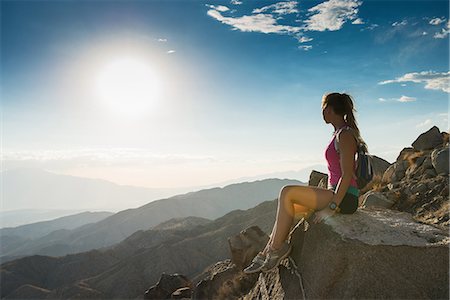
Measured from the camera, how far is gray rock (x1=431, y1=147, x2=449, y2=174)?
570 inches

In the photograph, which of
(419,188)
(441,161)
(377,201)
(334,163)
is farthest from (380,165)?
(334,163)

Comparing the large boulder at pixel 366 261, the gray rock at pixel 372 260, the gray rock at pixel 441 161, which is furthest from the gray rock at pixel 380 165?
the gray rock at pixel 372 260

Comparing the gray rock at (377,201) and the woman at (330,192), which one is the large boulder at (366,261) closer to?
the woman at (330,192)

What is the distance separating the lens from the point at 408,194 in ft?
47.4

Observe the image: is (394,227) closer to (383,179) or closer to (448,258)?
(448,258)

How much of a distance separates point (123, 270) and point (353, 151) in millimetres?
91382

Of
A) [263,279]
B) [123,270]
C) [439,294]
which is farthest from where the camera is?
[123,270]

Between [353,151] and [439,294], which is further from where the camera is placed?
[353,151]

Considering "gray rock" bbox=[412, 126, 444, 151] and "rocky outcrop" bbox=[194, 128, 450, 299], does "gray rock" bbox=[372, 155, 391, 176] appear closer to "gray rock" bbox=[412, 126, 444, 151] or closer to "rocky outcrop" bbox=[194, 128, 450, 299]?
"gray rock" bbox=[412, 126, 444, 151]

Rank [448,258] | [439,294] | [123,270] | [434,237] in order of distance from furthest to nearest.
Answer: [123,270] < [434,237] < [448,258] < [439,294]

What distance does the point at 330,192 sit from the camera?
559cm

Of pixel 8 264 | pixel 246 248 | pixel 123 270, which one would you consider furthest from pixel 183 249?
pixel 246 248

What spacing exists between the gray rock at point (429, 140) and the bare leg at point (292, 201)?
19112 millimetres

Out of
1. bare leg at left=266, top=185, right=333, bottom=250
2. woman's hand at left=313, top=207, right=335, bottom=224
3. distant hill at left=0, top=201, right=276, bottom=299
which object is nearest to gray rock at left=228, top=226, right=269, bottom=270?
woman's hand at left=313, top=207, right=335, bottom=224
